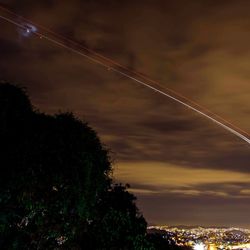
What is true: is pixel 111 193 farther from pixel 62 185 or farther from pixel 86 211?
pixel 62 185

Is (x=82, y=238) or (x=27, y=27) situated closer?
(x=27, y=27)

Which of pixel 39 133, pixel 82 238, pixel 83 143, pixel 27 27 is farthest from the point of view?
pixel 82 238

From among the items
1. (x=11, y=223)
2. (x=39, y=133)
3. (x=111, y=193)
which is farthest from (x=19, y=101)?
(x=111, y=193)

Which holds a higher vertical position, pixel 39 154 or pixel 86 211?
pixel 39 154

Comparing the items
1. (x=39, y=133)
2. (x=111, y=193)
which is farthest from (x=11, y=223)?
(x=111, y=193)

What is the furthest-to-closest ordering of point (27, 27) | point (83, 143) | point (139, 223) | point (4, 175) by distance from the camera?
point (139, 223) → point (83, 143) → point (4, 175) → point (27, 27)

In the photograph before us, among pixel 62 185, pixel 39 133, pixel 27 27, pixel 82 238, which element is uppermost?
pixel 27 27

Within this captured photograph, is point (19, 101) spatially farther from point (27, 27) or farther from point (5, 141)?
point (27, 27)
